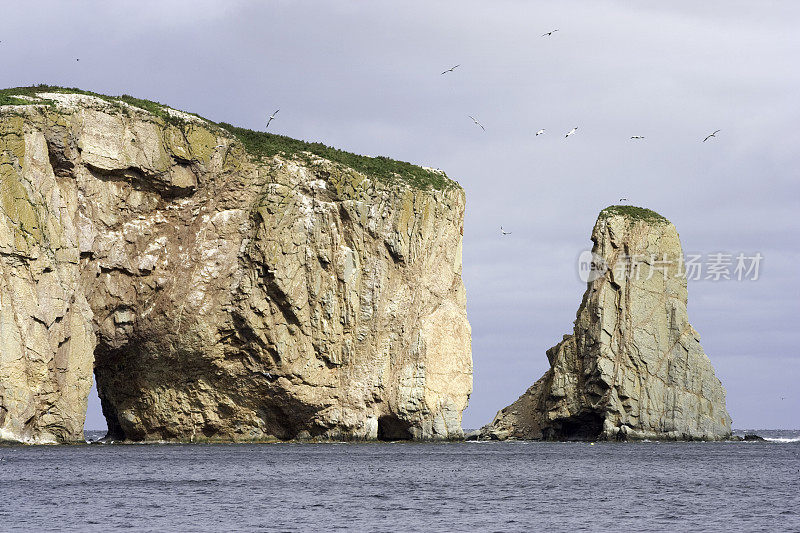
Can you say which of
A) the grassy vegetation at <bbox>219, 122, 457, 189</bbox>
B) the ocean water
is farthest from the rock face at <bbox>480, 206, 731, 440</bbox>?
the grassy vegetation at <bbox>219, 122, 457, 189</bbox>

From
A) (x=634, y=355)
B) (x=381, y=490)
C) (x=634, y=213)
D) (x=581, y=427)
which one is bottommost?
(x=381, y=490)

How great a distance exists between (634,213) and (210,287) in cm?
4502

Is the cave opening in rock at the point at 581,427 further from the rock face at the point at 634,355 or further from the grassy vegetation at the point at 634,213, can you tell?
the grassy vegetation at the point at 634,213

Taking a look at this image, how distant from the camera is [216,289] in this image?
83.9 m

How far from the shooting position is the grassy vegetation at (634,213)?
10650 centimetres

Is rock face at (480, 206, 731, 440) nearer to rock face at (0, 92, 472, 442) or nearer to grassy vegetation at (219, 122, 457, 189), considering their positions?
rock face at (0, 92, 472, 442)

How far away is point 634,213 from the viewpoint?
10694 cm

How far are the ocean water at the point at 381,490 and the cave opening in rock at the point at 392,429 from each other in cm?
883

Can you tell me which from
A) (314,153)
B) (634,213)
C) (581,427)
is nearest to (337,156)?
(314,153)

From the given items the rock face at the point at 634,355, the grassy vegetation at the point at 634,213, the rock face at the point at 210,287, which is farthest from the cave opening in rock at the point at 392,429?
the grassy vegetation at the point at 634,213

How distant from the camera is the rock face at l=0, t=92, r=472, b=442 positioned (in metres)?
74.2

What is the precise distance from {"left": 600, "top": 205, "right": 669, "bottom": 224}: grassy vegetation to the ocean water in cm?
3030

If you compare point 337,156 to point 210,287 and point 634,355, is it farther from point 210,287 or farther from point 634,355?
point 634,355

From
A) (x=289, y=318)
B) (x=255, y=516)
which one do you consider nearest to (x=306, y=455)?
(x=289, y=318)
